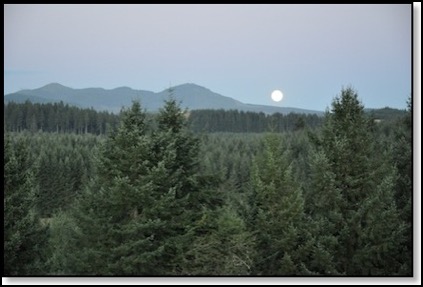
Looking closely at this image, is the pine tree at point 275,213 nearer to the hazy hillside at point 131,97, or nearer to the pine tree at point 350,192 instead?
the pine tree at point 350,192

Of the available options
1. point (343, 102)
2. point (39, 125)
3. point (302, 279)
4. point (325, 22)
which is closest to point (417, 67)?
point (325, 22)

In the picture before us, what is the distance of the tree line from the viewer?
6480 millimetres

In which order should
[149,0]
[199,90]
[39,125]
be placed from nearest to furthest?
[149,0], [199,90], [39,125]

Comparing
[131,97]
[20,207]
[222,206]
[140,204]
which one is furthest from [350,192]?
[20,207]

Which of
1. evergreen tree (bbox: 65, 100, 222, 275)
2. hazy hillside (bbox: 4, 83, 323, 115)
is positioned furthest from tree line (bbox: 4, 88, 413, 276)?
hazy hillside (bbox: 4, 83, 323, 115)

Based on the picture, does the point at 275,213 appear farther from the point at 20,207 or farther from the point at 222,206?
the point at 20,207

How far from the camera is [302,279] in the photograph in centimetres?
538

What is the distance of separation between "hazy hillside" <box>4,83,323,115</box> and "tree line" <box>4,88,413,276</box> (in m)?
0.18

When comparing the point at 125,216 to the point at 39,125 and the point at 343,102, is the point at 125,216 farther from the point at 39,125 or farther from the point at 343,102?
the point at 39,125

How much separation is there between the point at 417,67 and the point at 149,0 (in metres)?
3.24

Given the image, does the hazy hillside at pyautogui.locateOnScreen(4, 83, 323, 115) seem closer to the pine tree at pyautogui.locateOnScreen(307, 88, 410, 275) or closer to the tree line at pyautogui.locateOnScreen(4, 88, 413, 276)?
the tree line at pyautogui.locateOnScreen(4, 88, 413, 276)

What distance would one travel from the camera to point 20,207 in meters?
7.51

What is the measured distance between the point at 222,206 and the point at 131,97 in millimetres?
2331

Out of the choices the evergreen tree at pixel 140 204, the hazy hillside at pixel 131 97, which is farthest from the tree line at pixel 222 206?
the hazy hillside at pixel 131 97
